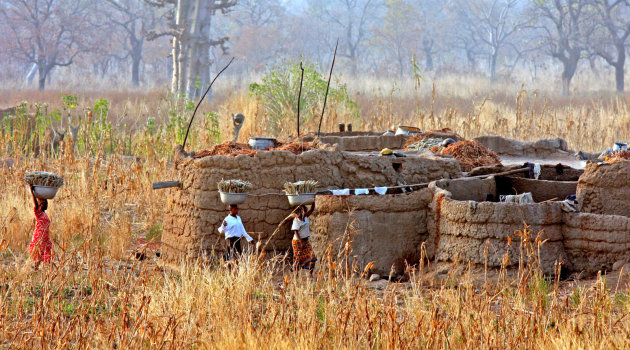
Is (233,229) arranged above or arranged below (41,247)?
above

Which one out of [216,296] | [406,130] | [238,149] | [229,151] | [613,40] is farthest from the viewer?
[613,40]

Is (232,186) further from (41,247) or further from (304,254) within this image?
(41,247)

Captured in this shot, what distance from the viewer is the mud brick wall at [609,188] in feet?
22.4

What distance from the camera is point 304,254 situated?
6.80 meters

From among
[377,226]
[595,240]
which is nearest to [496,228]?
[595,240]

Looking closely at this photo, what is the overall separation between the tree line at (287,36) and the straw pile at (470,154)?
13.6m

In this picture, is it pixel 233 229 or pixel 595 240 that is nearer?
pixel 595 240

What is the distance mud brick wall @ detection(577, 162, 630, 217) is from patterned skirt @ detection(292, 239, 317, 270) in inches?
100.0

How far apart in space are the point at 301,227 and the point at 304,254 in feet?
0.84

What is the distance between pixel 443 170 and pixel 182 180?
2769 millimetres

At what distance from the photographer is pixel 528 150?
1162 cm

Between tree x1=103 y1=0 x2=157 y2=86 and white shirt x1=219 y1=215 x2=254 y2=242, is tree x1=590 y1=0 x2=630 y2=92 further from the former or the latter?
white shirt x1=219 y1=215 x2=254 y2=242

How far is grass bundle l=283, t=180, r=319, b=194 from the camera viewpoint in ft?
22.5

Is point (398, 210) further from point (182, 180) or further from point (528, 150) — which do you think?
point (528, 150)
